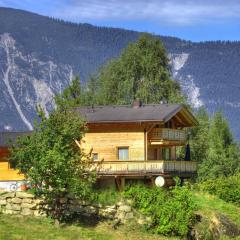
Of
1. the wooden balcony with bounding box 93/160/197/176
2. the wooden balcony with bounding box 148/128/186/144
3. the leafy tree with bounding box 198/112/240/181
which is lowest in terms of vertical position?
the leafy tree with bounding box 198/112/240/181

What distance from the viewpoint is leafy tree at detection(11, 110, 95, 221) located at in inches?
1575

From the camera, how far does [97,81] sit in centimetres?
8950

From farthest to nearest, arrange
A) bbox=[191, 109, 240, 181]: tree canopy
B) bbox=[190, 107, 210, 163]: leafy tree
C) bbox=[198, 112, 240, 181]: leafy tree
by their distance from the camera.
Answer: bbox=[198, 112, 240, 181]: leafy tree → bbox=[191, 109, 240, 181]: tree canopy → bbox=[190, 107, 210, 163]: leafy tree

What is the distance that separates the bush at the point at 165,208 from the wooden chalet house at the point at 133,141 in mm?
8706

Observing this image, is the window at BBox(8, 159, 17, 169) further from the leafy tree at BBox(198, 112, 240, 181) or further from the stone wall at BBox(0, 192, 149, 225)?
the leafy tree at BBox(198, 112, 240, 181)

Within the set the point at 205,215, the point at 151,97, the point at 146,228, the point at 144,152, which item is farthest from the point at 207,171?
the point at 146,228

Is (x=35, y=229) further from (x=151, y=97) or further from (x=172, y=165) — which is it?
(x=151, y=97)

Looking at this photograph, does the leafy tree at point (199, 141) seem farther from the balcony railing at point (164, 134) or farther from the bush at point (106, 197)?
the bush at point (106, 197)

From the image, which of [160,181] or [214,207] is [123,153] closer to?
[160,181]

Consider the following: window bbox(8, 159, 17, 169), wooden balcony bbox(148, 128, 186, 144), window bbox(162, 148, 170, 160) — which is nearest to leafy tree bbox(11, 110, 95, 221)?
window bbox(8, 159, 17, 169)

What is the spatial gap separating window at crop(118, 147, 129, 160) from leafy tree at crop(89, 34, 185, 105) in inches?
1001

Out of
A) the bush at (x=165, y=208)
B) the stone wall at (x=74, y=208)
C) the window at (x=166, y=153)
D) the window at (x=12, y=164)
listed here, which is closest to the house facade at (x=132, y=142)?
the window at (x=12, y=164)

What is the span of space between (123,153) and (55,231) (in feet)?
58.4

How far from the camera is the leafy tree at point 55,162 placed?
40.0 meters
